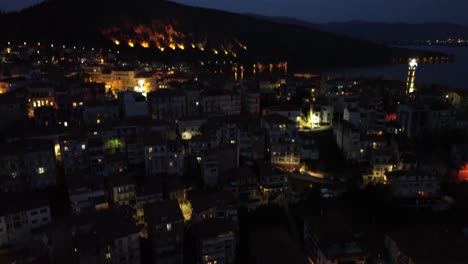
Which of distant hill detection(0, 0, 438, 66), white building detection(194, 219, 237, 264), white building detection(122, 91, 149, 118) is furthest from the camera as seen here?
distant hill detection(0, 0, 438, 66)

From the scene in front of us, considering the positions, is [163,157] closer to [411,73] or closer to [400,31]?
[411,73]

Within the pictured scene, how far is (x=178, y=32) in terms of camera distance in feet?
253

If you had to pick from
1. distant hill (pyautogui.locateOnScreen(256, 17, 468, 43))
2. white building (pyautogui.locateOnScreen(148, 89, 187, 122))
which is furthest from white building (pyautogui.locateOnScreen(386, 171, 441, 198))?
distant hill (pyautogui.locateOnScreen(256, 17, 468, 43))

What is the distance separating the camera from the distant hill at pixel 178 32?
6338 cm

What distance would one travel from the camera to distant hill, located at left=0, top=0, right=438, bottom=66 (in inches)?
2495

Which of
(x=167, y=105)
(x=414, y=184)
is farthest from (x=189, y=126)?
(x=414, y=184)

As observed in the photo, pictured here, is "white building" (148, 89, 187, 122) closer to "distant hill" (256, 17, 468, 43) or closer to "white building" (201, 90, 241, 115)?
"white building" (201, 90, 241, 115)

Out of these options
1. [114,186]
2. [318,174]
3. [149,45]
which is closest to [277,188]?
[318,174]

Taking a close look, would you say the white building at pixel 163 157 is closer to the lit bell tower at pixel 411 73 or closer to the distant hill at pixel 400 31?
the lit bell tower at pixel 411 73

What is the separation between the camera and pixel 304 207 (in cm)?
1930

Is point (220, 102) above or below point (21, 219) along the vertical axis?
above

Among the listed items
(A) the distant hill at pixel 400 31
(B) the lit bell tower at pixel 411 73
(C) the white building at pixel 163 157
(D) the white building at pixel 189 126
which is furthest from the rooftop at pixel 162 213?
(A) the distant hill at pixel 400 31

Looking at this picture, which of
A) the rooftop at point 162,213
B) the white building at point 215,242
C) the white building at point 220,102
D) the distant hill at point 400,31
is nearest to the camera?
the white building at point 215,242

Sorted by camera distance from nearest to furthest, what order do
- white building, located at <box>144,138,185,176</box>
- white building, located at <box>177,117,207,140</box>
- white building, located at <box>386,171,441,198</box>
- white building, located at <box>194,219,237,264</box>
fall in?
white building, located at <box>194,219,237,264</box>
white building, located at <box>144,138,185,176</box>
white building, located at <box>386,171,441,198</box>
white building, located at <box>177,117,207,140</box>
